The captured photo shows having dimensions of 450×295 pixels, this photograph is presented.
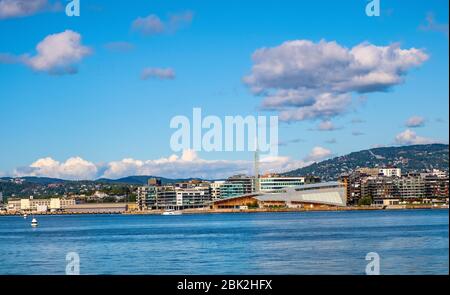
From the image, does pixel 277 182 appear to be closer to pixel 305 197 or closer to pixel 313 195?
pixel 305 197

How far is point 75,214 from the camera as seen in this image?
78125 millimetres

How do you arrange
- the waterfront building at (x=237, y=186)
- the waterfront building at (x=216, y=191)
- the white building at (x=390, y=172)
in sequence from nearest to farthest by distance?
the waterfront building at (x=237, y=186) → the white building at (x=390, y=172) → the waterfront building at (x=216, y=191)

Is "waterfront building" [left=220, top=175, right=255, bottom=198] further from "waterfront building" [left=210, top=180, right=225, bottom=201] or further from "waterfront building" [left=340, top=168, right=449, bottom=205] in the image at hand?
→ "waterfront building" [left=340, top=168, right=449, bottom=205]

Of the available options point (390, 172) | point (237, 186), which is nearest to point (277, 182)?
point (237, 186)

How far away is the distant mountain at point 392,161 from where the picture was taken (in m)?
75.6

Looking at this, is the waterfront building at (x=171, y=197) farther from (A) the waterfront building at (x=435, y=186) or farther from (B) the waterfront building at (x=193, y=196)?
(A) the waterfront building at (x=435, y=186)

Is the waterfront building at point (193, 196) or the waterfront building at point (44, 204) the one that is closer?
the waterfront building at point (193, 196)

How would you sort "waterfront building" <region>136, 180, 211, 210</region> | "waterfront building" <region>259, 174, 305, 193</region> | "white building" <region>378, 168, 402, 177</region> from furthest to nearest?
"waterfront building" <region>136, 180, 211, 210</region>, "white building" <region>378, 168, 402, 177</region>, "waterfront building" <region>259, 174, 305, 193</region>

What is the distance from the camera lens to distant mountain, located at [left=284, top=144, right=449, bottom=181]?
248ft

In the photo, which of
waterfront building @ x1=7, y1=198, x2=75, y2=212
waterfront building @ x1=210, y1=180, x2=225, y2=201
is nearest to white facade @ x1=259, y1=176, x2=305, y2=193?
waterfront building @ x1=210, y1=180, x2=225, y2=201

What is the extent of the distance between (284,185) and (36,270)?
2187 inches

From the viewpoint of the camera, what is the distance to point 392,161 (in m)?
83.0

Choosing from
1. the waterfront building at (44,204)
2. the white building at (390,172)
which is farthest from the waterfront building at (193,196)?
the white building at (390,172)
